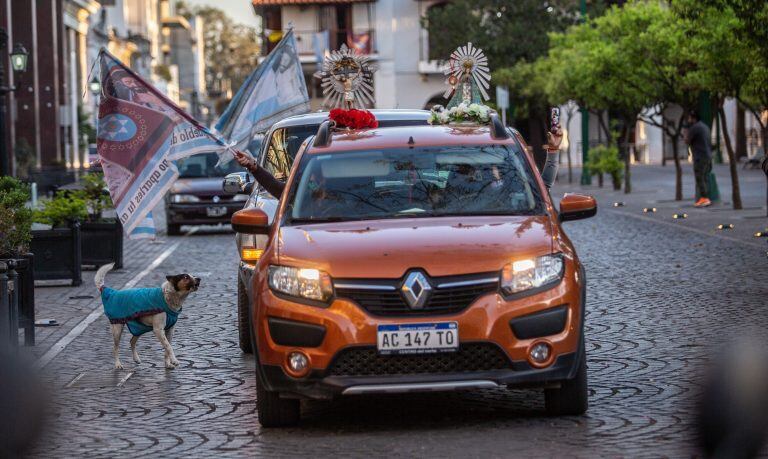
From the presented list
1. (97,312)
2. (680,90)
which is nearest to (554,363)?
(97,312)

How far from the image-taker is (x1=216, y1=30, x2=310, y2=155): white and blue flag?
19922mm

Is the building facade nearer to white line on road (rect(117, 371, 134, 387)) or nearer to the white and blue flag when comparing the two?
the white and blue flag

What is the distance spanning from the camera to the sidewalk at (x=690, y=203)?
24.4 m

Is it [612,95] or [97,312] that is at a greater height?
[612,95]

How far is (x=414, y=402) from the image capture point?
930 centimetres

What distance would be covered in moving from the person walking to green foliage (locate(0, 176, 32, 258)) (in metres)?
19.0

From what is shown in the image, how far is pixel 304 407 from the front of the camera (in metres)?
9.24

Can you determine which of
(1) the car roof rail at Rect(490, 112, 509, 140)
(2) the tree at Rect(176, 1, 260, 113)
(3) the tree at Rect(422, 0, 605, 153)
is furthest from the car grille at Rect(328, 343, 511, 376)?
(2) the tree at Rect(176, 1, 260, 113)

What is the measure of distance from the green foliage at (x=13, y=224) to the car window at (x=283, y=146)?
2237 millimetres

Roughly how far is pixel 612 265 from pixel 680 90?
1488 cm

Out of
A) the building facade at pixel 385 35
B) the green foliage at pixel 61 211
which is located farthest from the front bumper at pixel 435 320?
the building facade at pixel 385 35

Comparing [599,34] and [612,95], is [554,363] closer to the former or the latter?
[612,95]

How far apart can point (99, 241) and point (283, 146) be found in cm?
785

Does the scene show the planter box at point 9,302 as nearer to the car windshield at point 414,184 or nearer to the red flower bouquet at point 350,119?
the red flower bouquet at point 350,119
